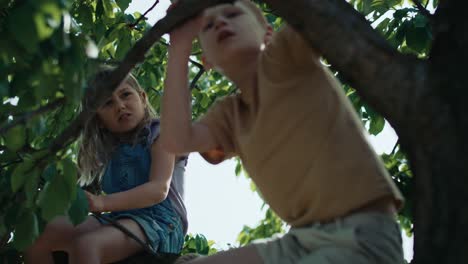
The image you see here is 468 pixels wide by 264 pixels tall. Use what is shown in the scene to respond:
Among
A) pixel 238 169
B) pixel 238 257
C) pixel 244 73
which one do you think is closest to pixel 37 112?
pixel 244 73

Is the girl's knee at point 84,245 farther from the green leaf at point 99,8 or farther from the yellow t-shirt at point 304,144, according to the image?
the green leaf at point 99,8

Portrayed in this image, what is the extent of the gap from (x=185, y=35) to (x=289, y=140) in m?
0.51

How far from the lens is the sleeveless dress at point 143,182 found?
5375mm

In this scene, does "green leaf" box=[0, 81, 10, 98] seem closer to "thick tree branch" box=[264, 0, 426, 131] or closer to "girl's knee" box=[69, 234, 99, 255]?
"thick tree branch" box=[264, 0, 426, 131]

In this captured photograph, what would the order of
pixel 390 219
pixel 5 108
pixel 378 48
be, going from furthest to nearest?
pixel 5 108
pixel 390 219
pixel 378 48

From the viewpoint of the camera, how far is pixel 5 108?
4746mm

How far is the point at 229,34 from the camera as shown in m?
3.92

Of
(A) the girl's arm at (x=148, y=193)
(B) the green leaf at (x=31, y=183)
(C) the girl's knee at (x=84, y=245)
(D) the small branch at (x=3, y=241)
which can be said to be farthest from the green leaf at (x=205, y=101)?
(B) the green leaf at (x=31, y=183)

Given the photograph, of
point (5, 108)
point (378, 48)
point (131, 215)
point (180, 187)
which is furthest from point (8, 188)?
point (378, 48)

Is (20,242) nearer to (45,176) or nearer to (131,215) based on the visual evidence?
(45,176)

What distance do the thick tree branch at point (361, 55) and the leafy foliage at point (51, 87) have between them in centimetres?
66

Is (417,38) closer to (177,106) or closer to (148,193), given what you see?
(148,193)

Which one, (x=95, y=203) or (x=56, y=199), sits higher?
(x=56, y=199)

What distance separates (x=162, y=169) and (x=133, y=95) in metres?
0.53
